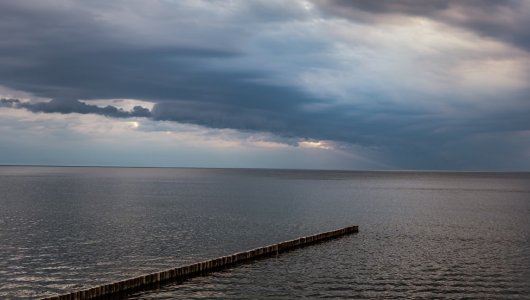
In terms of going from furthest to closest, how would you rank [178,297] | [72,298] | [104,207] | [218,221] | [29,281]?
[104,207] → [218,221] → [29,281] → [178,297] → [72,298]

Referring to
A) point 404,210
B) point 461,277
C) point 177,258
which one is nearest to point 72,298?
point 177,258

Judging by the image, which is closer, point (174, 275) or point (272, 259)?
point (174, 275)

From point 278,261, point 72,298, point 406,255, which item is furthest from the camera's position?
point 406,255

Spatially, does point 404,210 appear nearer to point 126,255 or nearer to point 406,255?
point 406,255

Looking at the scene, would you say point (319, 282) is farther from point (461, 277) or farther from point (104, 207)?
point (104, 207)

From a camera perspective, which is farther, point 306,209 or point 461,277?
point 306,209

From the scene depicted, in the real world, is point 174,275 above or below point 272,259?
above

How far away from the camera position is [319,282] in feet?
156

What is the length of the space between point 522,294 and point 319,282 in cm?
1720

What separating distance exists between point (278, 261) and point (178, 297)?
17.8 meters

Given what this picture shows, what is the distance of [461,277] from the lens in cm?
5016

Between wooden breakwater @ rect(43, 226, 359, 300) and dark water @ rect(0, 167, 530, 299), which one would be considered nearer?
wooden breakwater @ rect(43, 226, 359, 300)

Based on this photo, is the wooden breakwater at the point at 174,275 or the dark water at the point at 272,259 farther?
the dark water at the point at 272,259

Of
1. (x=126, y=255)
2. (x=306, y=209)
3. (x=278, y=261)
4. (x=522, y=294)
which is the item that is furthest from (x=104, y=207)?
(x=522, y=294)
